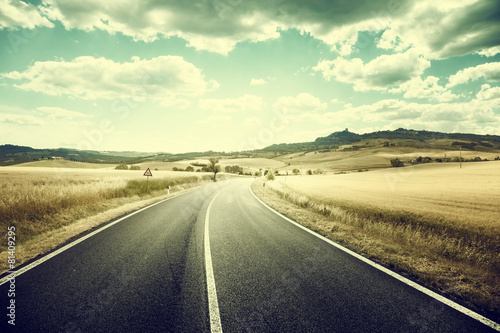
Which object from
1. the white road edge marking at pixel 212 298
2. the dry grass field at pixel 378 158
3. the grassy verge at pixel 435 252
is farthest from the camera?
the dry grass field at pixel 378 158

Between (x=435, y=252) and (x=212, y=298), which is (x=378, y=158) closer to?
(x=435, y=252)

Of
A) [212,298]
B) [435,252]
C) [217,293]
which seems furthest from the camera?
[435,252]

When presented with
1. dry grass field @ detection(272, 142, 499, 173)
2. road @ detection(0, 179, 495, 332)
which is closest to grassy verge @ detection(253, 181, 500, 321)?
road @ detection(0, 179, 495, 332)

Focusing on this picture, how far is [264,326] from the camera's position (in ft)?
9.69

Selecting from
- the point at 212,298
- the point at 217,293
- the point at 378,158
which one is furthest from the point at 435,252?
the point at 378,158

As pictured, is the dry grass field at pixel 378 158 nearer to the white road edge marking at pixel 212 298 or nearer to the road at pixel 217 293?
the road at pixel 217 293

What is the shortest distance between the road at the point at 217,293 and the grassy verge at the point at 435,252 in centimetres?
69

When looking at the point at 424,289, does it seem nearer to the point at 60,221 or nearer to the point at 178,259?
the point at 178,259

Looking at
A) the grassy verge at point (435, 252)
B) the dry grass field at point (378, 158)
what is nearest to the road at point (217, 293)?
the grassy verge at point (435, 252)

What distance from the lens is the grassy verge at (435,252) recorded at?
3.95 meters

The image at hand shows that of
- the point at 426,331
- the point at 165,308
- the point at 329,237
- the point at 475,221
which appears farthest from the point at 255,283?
the point at 475,221

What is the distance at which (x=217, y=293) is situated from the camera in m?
3.76

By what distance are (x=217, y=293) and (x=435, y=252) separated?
638 cm

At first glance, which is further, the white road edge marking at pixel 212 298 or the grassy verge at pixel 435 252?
the grassy verge at pixel 435 252
